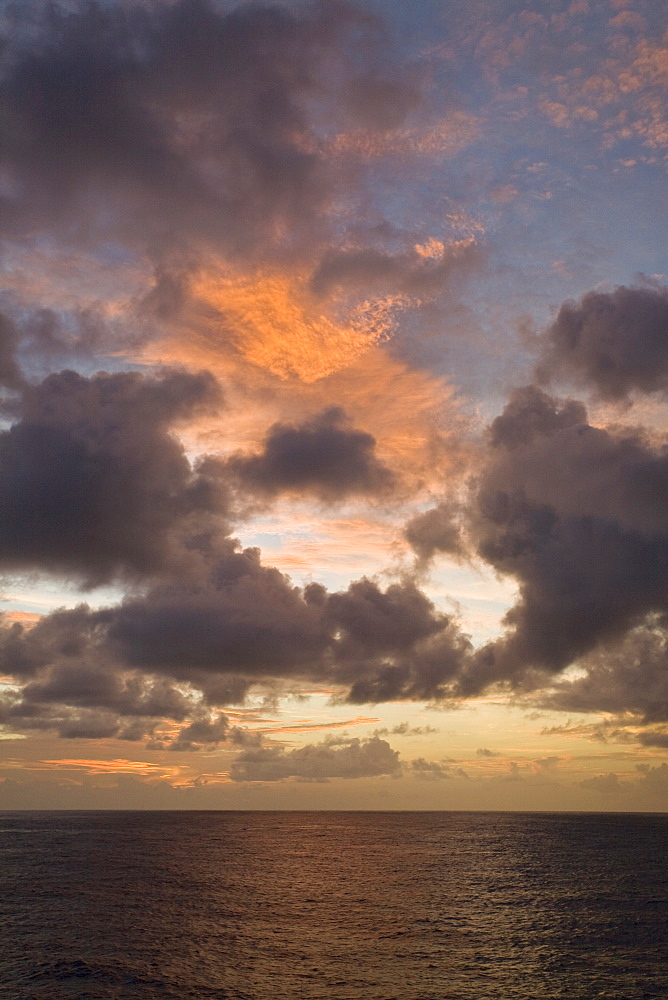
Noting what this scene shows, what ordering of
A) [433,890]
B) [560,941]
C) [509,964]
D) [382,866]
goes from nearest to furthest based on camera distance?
1. [509,964]
2. [560,941]
3. [433,890]
4. [382,866]

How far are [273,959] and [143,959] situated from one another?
11.2 meters

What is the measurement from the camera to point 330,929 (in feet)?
232

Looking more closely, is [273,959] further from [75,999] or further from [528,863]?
[528,863]

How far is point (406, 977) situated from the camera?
174 ft

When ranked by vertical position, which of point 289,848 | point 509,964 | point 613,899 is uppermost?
point 509,964

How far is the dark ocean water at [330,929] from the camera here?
51594mm

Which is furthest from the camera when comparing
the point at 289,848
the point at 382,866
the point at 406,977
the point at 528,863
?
the point at 289,848

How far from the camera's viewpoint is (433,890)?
3836 inches

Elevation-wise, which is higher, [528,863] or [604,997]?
[604,997]

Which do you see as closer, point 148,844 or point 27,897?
point 27,897

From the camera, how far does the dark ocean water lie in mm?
51594

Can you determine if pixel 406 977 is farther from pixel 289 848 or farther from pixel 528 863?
pixel 289 848

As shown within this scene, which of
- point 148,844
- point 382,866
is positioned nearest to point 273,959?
point 382,866

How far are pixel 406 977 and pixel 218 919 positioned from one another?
101 ft
